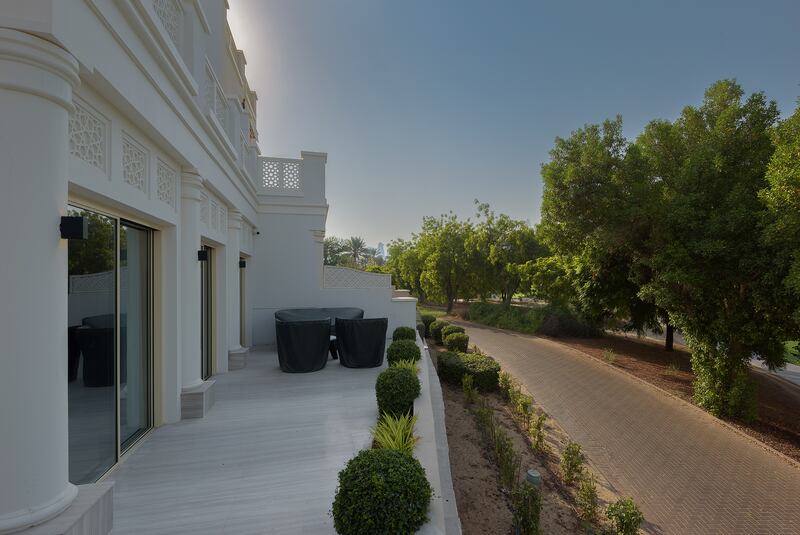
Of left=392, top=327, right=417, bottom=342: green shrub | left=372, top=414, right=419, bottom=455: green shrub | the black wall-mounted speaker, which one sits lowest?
left=372, top=414, right=419, bottom=455: green shrub

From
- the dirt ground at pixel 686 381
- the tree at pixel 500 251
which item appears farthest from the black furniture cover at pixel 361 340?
the tree at pixel 500 251

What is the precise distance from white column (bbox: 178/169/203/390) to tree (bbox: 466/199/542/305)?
1976 cm

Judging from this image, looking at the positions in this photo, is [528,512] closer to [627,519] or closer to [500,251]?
[627,519]

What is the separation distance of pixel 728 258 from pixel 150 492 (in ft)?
31.7

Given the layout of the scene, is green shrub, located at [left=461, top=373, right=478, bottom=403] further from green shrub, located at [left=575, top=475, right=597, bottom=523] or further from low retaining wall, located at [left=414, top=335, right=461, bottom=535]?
green shrub, located at [left=575, top=475, right=597, bottom=523]

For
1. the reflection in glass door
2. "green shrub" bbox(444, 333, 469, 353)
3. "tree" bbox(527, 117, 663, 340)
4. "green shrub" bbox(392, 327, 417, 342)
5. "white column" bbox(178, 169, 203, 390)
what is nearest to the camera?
"white column" bbox(178, 169, 203, 390)

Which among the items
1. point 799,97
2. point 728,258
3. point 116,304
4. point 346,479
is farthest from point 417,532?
point 799,97

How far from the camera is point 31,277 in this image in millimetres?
1920

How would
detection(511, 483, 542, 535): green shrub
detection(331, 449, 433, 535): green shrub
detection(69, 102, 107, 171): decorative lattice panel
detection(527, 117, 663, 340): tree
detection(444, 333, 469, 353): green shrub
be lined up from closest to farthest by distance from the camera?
detection(331, 449, 433, 535): green shrub
detection(69, 102, 107, 171): decorative lattice panel
detection(511, 483, 542, 535): green shrub
detection(527, 117, 663, 340): tree
detection(444, 333, 469, 353): green shrub

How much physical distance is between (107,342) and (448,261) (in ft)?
76.4

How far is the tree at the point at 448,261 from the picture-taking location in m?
25.5

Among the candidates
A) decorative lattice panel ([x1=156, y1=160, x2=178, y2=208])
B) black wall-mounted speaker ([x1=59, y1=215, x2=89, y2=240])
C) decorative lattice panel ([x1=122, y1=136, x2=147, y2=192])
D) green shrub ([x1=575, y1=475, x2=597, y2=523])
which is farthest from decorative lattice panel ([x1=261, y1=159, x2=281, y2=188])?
green shrub ([x1=575, y1=475, x2=597, y2=523])

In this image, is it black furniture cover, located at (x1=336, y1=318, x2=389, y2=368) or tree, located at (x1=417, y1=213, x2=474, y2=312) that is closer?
black furniture cover, located at (x1=336, y1=318, x2=389, y2=368)

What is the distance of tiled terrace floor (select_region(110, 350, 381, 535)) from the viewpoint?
272cm
